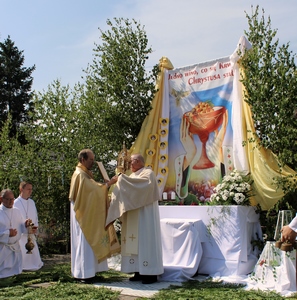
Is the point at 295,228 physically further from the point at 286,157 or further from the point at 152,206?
the point at 286,157

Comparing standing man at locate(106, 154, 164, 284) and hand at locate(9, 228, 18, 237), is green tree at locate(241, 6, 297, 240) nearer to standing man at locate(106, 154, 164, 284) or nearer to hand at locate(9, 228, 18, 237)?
standing man at locate(106, 154, 164, 284)

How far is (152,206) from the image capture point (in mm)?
7996

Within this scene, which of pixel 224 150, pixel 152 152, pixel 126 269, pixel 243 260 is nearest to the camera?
pixel 126 269

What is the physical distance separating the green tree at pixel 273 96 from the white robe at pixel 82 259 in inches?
157

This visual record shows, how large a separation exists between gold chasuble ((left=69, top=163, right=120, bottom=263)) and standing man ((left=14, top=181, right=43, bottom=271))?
219 cm

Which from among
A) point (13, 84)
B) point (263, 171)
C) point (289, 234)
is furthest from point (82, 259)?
point (13, 84)

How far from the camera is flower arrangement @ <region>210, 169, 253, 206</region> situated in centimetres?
877

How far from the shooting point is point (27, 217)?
10.3 metres

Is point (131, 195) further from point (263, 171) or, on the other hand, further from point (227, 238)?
point (263, 171)

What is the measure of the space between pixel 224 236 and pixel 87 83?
6282 mm

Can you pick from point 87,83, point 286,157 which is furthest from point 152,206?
point 87,83

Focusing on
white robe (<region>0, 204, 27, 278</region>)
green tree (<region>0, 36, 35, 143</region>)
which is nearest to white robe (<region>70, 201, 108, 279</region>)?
white robe (<region>0, 204, 27, 278</region>)

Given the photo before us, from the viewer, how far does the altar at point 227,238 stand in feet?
27.7

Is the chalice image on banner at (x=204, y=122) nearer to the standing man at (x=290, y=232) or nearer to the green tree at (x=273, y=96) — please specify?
the green tree at (x=273, y=96)
